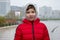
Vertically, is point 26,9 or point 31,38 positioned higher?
point 26,9

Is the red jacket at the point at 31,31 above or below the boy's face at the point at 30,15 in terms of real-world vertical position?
below

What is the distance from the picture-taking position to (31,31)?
3.06m

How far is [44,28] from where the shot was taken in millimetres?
3115

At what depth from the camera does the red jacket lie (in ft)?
10.0

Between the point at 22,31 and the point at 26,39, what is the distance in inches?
3.9

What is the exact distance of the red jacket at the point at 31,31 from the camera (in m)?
3.05

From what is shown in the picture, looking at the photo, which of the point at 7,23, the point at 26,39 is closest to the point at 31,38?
the point at 26,39

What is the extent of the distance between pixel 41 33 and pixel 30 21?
180 mm

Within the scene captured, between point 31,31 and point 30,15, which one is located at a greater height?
point 30,15

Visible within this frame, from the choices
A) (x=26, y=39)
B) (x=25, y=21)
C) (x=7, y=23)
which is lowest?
(x=7, y=23)

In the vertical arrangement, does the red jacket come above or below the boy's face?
below

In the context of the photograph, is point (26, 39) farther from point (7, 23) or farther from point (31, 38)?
point (7, 23)

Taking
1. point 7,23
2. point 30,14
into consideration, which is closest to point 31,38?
point 30,14

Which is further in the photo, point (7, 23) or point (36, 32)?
point (7, 23)
